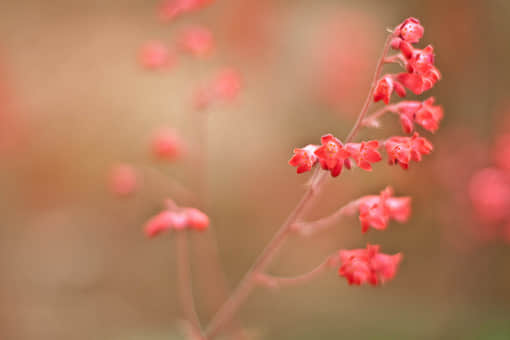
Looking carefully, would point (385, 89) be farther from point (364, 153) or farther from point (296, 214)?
point (296, 214)

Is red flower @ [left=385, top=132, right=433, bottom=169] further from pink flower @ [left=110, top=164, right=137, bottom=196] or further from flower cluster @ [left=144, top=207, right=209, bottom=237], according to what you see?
pink flower @ [left=110, top=164, right=137, bottom=196]

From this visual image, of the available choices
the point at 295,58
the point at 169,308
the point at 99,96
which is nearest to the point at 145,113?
the point at 99,96

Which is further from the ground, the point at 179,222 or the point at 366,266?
the point at 179,222

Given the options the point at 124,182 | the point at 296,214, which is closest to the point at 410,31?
the point at 296,214

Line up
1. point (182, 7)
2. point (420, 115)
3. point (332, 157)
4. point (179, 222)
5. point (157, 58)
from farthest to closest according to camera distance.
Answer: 1. point (157, 58)
2. point (182, 7)
3. point (179, 222)
4. point (420, 115)
5. point (332, 157)

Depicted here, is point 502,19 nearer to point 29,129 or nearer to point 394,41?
point 394,41

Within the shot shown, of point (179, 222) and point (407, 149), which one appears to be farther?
point (179, 222)

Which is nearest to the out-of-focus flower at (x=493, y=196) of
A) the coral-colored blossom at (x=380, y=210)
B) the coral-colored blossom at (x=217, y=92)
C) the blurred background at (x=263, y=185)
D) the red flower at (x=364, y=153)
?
the blurred background at (x=263, y=185)
